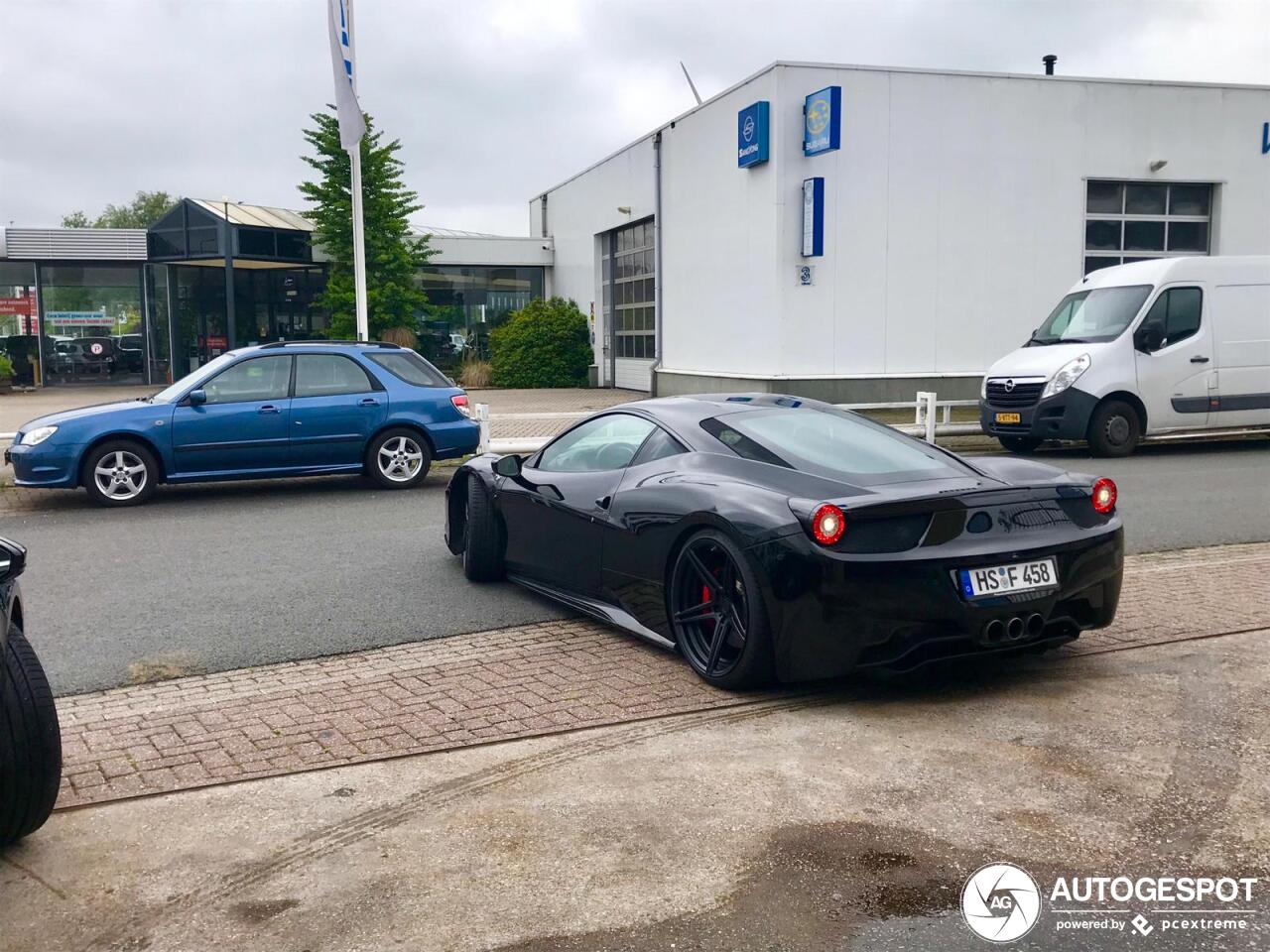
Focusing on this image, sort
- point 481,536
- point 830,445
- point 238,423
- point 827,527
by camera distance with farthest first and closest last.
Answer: point 238,423 < point 481,536 < point 830,445 < point 827,527

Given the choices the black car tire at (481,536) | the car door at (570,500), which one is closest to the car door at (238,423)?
the black car tire at (481,536)

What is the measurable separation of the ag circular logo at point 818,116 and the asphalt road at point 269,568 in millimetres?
8604

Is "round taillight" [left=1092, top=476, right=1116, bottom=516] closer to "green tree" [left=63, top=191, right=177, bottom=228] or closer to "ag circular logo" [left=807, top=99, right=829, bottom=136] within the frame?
"ag circular logo" [left=807, top=99, right=829, bottom=136]

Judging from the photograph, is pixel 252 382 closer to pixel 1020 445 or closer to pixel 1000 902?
pixel 1020 445

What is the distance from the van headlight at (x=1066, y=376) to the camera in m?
14.8

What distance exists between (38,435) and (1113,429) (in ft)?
39.5

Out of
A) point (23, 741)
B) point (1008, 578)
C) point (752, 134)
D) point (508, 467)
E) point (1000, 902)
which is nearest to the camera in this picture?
point (1000, 902)

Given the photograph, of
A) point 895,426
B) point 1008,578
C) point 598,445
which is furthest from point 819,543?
point 895,426

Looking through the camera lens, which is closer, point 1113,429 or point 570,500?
point 570,500

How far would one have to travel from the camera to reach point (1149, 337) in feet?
49.2

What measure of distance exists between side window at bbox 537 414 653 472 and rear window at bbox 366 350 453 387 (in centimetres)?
568

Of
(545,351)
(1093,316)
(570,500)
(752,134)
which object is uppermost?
(752,134)

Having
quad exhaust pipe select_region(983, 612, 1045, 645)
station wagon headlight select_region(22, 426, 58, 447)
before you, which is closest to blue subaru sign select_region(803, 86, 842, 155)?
station wagon headlight select_region(22, 426, 58, 447)

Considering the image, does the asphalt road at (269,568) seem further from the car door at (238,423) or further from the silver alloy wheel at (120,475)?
the car door at (238,423)
